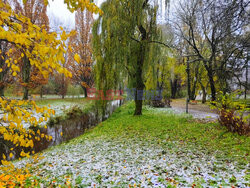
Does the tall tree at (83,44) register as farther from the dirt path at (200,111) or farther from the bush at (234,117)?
the bush at (234,117)

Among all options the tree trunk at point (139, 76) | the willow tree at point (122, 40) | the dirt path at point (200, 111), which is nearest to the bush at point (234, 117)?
the dirt path at point (200, 111)

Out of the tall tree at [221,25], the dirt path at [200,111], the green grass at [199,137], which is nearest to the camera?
the green grass at [199,137]

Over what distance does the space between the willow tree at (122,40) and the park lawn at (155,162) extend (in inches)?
114

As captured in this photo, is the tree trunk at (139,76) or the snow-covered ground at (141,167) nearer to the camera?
the snow-covered ground at (141,167)

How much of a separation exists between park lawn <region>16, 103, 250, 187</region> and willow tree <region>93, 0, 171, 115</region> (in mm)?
2891

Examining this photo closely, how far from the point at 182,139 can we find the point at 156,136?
833 mm

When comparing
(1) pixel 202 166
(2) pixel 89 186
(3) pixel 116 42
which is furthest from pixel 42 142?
(1) pixel 202 166

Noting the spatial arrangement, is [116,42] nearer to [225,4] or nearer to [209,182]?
[225,4]

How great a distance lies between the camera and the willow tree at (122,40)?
5.70 meters

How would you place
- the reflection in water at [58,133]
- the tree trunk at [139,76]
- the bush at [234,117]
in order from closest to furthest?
the bush at [234,117] < the reflection in water at [58,133] < the tree trunk at [139,76]

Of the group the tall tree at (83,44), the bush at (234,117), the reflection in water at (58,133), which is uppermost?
the tall tree at (83,44)

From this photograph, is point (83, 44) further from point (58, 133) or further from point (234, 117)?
point (234, 117)

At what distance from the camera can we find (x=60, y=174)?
9.05 ft

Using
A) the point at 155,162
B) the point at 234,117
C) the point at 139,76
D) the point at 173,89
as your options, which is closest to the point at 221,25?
the point at 234,117
